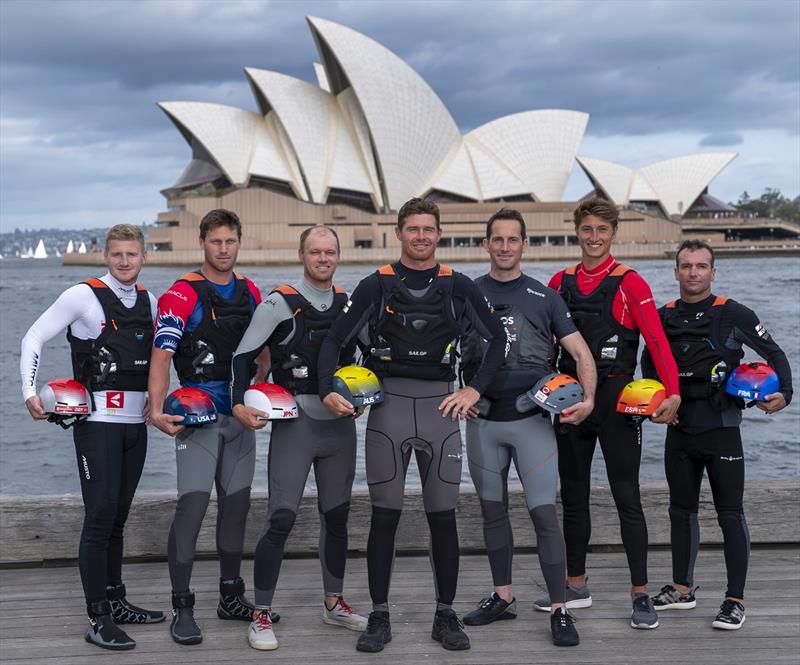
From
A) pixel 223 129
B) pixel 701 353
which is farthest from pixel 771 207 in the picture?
pixel 701 353

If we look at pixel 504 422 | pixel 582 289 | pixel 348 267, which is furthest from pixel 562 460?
pixel 348 267

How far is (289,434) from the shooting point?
3.65m

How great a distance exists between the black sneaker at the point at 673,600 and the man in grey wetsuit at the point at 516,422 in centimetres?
54

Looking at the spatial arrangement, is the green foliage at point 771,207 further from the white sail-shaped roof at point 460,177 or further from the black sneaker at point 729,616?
the black sneaker at point 729,616

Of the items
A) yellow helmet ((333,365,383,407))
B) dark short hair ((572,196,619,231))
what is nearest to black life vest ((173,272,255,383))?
yellow helmet ((333,365,383,407))

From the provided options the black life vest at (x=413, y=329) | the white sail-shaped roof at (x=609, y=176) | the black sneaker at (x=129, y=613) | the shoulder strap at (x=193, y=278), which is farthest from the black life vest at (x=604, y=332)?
the white sail-shaped roof at (x=609, y=176)

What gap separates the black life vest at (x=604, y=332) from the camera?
3836mm

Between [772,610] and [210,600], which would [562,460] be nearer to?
[772,610]

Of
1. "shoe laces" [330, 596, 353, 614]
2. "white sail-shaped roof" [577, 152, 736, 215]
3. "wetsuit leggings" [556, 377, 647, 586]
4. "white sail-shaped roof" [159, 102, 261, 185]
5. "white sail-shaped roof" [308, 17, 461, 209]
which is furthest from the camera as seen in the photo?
"white sail-shaped roof" [577, 152, 736, 215]

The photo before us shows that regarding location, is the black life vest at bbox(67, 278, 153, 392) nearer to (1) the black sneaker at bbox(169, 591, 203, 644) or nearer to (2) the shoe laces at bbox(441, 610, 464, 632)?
(1) the black sneaker at bbox(169, 591, 203, 644)

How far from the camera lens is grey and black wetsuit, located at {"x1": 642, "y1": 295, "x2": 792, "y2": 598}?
3.85 m

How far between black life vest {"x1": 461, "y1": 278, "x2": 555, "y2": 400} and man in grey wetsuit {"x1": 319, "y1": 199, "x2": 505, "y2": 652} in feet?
0.38

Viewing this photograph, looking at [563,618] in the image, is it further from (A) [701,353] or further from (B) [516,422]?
(A) [701,353]

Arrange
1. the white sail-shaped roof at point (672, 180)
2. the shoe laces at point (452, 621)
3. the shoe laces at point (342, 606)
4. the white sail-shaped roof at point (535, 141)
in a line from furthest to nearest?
the white sail-shaped roof at point (672, 180)
the white sail-shaped roof at point (535, 141)
the shoe laces at point (342, 606)
the shoe laces at point (452, 621)
